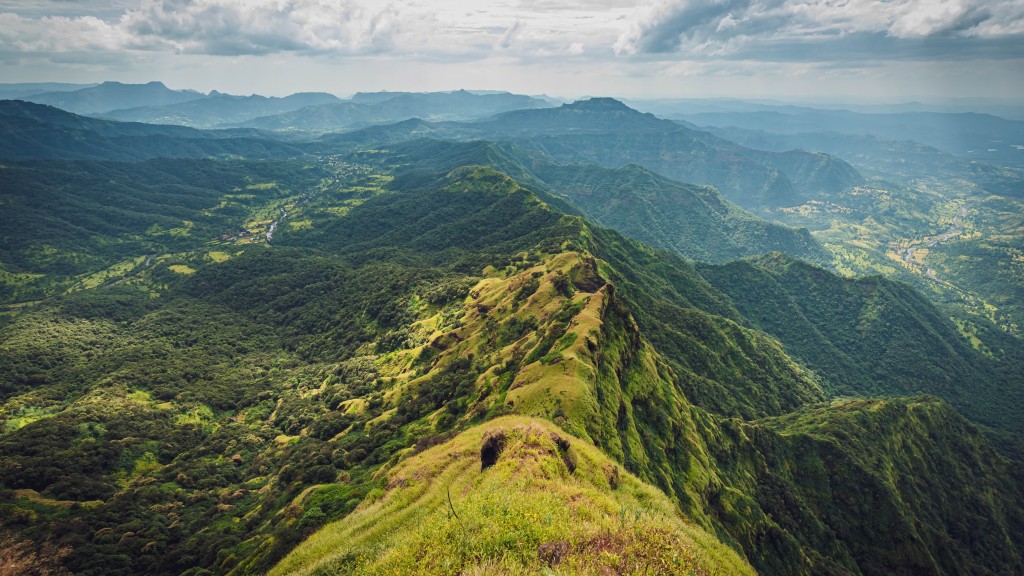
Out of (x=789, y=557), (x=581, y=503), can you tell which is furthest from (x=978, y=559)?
(x=581, y=503)

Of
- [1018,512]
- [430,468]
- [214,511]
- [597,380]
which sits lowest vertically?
[1018,512]

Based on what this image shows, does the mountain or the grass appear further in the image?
the mountain

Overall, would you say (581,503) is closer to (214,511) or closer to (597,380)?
(597,380)

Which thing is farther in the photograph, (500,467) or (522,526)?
(500,467)

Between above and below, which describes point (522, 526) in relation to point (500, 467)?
above

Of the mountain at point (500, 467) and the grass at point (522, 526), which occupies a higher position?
the grass at point (522, 526)

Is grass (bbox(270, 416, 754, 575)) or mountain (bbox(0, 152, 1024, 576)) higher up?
grass (bbox(270, 416, 754, 575))

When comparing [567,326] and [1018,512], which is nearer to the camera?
[567,326]

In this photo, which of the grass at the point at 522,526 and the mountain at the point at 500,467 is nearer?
the grass at the point at 522,526
